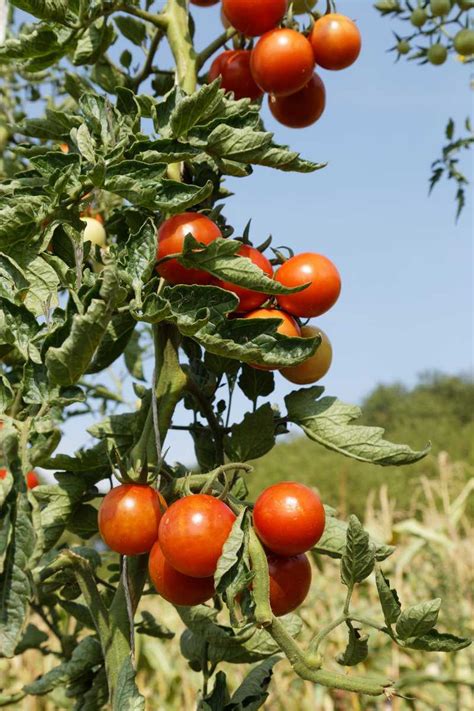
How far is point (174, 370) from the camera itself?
97cm

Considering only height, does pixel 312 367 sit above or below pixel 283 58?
below

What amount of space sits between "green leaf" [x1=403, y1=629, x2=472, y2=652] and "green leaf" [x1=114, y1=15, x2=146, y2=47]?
1.01 m

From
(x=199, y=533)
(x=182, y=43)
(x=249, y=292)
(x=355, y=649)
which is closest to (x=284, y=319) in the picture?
(x=249, y=292)

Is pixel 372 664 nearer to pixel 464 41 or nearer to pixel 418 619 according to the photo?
pixel 464 41

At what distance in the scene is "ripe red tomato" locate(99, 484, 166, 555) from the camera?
2.84 feet

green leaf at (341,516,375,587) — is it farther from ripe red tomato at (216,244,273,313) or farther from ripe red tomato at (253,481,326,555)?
ripe red tomato at (216,244,273,313)

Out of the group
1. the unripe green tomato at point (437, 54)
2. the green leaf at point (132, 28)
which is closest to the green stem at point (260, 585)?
the green leaf at point (132, 28)

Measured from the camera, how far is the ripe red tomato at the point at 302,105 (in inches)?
46.9

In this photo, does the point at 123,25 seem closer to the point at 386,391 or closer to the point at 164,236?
the point at 164,236

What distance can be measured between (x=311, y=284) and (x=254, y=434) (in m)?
0.21

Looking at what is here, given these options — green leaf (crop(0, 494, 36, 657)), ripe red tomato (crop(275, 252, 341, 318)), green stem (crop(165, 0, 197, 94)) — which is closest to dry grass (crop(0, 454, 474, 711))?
ripe red tomato (crop(275, 252, 341, 318))

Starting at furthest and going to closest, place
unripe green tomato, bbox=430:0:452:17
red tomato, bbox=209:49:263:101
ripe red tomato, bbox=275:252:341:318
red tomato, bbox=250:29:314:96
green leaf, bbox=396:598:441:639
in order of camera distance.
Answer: unripe green tomato, bbox=430:0:452:17
red tomato, bbox=209:49:263:101
red tomato, bbox=250:29:314:96
ripe red tomato, bbox=275:252:341:318
green leaf, bbox=396:598:441:639

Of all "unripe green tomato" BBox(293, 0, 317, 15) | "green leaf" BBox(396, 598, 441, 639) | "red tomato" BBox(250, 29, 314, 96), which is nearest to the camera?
"green leaf" BBox(396, 598, 441, 639)

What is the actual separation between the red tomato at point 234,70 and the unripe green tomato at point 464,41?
88 centimetres
